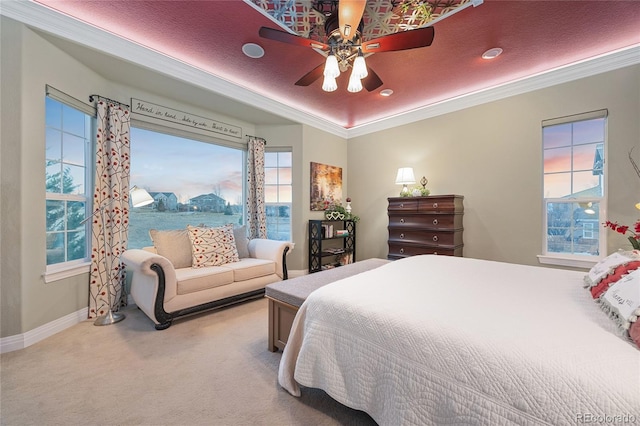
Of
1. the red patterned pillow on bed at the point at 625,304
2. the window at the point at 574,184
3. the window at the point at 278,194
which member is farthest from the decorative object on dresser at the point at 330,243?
the red patterned pillow on bed at the point at 625,304

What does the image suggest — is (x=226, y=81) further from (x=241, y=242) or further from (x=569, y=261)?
(x=569, y=261)

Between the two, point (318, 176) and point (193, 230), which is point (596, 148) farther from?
point (193, 230)

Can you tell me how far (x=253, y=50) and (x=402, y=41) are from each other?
1.68m

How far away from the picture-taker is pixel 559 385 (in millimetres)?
794

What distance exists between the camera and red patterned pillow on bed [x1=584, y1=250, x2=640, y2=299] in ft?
4.37

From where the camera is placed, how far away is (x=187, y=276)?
2.74 metres

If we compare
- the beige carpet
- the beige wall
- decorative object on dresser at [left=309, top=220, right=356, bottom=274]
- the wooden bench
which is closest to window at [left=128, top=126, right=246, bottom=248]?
decorative object on dresser at [left=309, top=220, right=356, bottom=274]

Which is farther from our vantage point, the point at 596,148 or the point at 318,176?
the point at 318,176

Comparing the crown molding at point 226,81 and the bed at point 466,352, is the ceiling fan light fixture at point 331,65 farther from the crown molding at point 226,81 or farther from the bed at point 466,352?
the crown molding at point 226,81

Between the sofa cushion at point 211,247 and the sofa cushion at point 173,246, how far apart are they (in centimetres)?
A: 8

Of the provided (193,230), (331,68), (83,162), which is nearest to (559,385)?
(331,68)

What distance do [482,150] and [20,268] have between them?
5246mm

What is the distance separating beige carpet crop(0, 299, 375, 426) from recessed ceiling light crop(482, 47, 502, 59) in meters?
3.53

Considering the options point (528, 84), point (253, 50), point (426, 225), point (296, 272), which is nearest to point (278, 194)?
point (296, 272)
